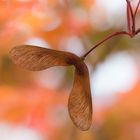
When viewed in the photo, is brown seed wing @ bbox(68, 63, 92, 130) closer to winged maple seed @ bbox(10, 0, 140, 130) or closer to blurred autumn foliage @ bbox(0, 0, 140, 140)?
winged maple seed @ bbox(10, 0, 140, 130)

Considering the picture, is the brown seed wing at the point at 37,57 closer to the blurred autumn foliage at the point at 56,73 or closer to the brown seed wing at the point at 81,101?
the brown seed wing at the point at 81,101

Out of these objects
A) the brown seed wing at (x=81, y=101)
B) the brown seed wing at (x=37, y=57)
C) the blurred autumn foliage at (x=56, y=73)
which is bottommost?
the blurred autumn foliage at (x=56, y=73)

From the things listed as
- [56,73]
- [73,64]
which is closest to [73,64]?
[73,64]

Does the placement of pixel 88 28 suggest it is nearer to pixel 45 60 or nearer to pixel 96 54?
pixel 96 54

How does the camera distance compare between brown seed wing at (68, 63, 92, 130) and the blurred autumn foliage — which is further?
the blurred autumn foliage

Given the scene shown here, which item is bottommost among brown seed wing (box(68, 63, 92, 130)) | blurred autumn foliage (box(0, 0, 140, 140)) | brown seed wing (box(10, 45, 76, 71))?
blurred autumn foliage (box(0, 0, 140, 140))

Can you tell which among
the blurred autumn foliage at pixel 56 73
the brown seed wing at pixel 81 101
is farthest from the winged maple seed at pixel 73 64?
the blurred autumn foliage at pixel 56 73

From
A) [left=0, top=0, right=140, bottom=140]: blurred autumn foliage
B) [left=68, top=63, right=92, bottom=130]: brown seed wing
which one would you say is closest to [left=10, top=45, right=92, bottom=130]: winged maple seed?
[left=68, top=63, right=92, bottom=130]: brown seed wing

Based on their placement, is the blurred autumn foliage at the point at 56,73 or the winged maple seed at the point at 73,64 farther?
the blurred autumn foliage at the point at 56,73
